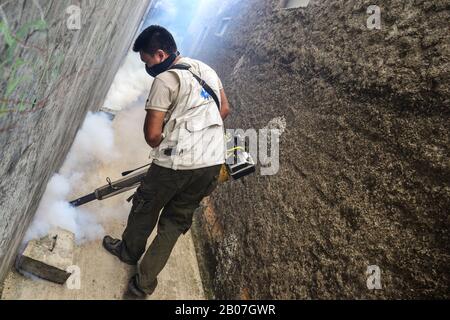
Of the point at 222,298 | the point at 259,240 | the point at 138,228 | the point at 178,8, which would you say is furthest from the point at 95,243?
the point at 178,8

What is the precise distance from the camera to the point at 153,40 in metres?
2.15

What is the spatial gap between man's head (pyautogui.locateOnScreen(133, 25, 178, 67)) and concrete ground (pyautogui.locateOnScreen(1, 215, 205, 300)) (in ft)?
5.24

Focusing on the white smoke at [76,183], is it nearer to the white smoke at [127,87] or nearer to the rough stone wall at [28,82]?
the rough stone wall at [28,82]

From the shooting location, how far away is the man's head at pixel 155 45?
215cm

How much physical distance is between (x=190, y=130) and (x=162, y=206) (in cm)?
65

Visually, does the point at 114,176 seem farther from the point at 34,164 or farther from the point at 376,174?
the point at 376,174

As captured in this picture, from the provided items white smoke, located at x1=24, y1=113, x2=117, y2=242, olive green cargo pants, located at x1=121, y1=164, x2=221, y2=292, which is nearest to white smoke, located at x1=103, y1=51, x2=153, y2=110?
white smoke, located at x1=24, y1=113, x2=117, y2=242

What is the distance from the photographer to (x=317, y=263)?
1.88 metres

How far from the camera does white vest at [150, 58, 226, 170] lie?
206cm

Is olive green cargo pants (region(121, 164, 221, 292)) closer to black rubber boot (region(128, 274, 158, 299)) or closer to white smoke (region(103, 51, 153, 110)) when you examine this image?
black rubber boot (region(128, 274, 158, 299))

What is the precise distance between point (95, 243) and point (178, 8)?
2205 centimetres

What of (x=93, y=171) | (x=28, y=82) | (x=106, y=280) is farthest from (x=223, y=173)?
(x=93, y=171)

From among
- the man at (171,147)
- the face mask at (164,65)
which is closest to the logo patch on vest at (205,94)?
the man at (171,147)

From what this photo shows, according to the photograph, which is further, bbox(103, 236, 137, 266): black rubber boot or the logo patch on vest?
bbox(103, 236, 137, 266): black rubber boot
